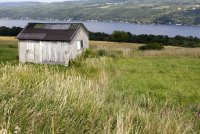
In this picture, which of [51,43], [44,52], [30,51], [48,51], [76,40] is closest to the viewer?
[51,43]

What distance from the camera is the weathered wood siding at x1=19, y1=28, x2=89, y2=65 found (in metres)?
32.4

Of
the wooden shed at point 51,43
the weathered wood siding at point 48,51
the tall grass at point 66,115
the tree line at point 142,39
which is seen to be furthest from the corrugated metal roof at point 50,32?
the tree line at point 142,39

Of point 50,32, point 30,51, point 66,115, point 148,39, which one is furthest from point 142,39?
point 66,115

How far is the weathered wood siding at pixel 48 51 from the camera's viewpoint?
106 feet

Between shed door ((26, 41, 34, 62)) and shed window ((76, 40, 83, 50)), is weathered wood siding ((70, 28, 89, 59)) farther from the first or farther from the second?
shed door ((26, 41, 34, 62))

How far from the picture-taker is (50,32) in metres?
33.7

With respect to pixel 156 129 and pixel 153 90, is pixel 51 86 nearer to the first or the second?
pixel 156 129

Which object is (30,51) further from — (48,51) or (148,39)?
(148,39)

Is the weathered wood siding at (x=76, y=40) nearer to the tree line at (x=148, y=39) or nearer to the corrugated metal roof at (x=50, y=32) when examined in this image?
the corrugated metal roof at (x=50, y=32)

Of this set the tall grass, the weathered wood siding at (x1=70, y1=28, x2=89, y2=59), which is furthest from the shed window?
the tall grass

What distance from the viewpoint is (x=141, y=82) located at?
687 inches

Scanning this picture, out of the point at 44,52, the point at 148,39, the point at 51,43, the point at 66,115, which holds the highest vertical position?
the point at 51,43

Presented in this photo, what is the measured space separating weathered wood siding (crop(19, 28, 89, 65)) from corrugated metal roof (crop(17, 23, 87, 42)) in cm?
38

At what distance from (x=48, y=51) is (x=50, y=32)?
183cm
